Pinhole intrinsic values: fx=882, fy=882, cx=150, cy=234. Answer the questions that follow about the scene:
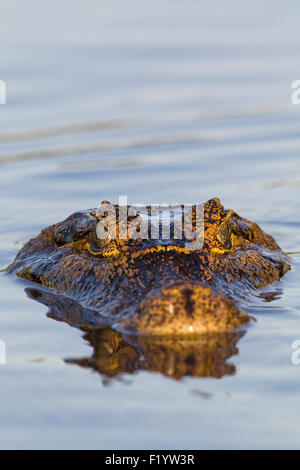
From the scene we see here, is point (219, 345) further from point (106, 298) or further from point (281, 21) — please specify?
point (281, 21)

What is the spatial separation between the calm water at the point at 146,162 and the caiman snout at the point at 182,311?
277 mm

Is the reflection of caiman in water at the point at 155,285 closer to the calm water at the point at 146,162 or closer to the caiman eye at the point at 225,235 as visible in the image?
the caiman eye at the point at 225,235

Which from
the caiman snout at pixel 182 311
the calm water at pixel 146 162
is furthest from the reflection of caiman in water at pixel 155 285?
the calm water at pixel 146 162

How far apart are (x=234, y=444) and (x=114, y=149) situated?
9099mm

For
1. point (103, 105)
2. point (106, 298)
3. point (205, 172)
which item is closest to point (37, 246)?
point (106, 298)

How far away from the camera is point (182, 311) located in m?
6.18

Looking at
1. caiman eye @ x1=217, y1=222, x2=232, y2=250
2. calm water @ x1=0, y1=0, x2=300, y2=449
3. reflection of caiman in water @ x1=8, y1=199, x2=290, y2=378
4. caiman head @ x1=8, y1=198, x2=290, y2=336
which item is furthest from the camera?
caiman eye @ x1=217, y1=222, x2=232, y2=250

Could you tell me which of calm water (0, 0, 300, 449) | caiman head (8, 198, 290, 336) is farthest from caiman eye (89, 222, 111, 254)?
calm water (0, 0, 300, 449)

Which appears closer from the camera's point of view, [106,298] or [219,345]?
[219,345]

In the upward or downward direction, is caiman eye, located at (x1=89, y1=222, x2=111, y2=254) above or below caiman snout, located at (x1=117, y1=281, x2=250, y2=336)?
above

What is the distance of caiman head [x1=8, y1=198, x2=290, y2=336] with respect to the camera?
6234mm

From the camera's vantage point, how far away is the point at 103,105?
50.8ft

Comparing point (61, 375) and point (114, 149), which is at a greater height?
point (114, 149)

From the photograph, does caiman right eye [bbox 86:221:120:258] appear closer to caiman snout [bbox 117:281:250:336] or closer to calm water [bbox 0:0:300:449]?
calm water [bbox 0:0:300:449]
